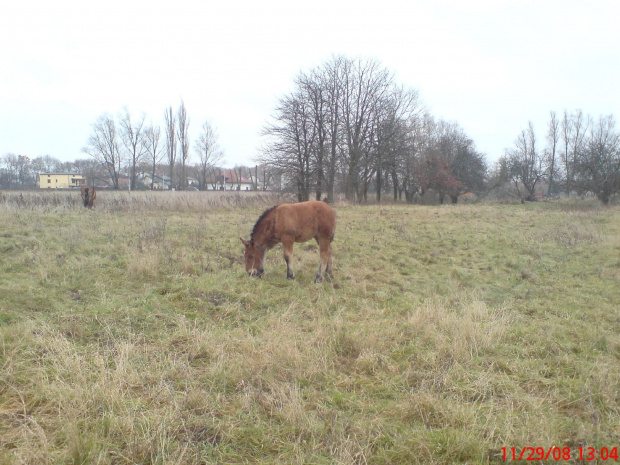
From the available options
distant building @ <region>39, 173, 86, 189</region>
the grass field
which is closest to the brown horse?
the grass field

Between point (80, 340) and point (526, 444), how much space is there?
459cm

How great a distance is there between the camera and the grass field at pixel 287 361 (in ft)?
9.05

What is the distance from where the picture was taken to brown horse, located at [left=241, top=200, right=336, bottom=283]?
25.5 feet

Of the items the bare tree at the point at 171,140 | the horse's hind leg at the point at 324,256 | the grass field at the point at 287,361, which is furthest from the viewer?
the bare tree at the point at 171,140

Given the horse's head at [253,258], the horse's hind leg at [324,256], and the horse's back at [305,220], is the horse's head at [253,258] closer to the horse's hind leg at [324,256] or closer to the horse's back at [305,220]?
the horse's back at [305,220]

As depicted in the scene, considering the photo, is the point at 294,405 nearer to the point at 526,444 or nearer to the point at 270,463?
the point at 270,463

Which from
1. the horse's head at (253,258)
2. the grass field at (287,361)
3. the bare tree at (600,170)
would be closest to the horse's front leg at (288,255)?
the grass field at (287,361)

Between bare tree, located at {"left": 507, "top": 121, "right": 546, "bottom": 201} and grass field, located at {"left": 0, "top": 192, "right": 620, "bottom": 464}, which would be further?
bare tree, located at {"left": 507, "top": 121, "right": 546, "bottom": 201}

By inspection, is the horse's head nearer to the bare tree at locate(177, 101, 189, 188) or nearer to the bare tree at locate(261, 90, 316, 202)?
the bare tree at locate(261, 90, 316, 202)

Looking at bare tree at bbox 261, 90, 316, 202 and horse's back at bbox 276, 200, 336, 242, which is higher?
bare tree at bbox 261, 90, 316, 202

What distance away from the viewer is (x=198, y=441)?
2.79 metres
